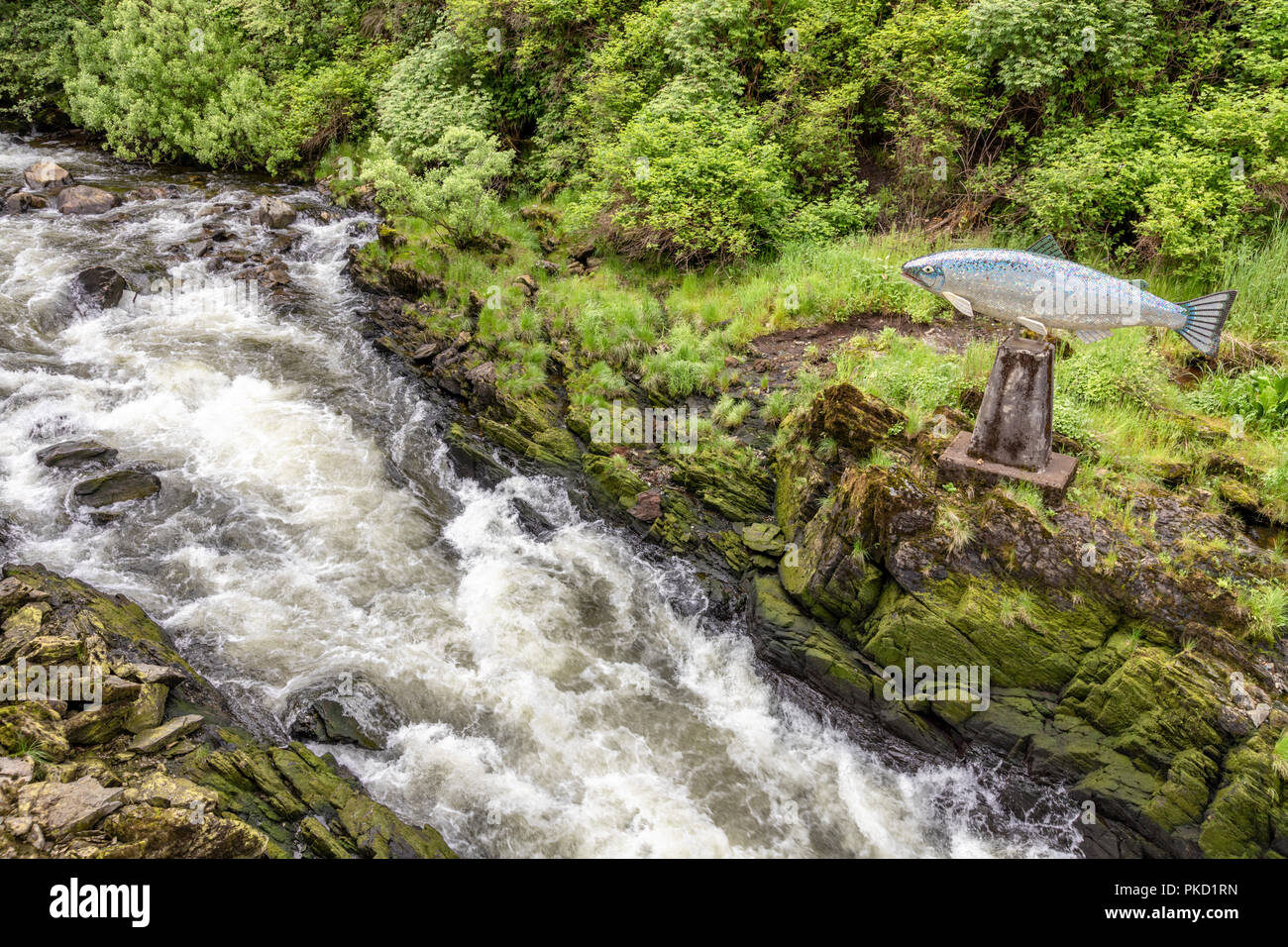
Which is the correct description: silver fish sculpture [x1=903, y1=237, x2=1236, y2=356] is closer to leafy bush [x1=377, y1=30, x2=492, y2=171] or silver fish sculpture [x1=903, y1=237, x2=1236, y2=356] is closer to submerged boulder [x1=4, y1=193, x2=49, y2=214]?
leafy bush [x1=377, y1=30, x2=492, y2=171]

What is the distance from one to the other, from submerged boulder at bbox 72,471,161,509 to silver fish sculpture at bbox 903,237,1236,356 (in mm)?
9886

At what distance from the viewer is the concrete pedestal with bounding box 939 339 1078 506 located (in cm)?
737

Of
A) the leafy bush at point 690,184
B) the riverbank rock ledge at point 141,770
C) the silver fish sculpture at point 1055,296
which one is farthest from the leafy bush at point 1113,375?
the riverbank rock ledge at point 141,770

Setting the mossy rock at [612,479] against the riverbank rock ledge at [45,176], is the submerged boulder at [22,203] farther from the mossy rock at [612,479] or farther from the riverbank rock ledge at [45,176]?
the mossy rock at [612,479]

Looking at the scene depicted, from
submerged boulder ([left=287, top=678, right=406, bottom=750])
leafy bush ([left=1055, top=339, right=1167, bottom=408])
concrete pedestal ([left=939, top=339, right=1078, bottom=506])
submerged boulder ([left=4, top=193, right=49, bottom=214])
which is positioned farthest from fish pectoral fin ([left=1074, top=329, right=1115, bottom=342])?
submerged boulder ([left=4, top=193, right=49, bottom=214])

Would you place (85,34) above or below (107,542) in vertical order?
above

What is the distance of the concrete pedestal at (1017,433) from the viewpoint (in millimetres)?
7371

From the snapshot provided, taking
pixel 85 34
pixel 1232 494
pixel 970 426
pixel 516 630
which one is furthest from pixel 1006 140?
pixel 85 34

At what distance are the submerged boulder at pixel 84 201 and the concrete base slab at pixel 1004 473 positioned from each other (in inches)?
765

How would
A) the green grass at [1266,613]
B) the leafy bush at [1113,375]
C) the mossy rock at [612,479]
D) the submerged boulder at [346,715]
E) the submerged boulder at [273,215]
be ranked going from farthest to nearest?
the submerged boulder at [273,215]
the mossy rock at [612,479]
the leafy bush at [1113,375]
the submerged boulder at [346,715]
the green grass at [1266,613]

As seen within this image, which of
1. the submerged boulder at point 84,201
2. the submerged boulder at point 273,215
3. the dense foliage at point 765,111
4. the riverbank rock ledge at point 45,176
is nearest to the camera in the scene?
the dense foliage at point 765,111

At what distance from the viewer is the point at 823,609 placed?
8312mm
